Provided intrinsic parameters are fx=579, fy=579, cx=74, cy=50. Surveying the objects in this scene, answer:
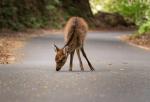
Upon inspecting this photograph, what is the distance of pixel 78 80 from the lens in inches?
589

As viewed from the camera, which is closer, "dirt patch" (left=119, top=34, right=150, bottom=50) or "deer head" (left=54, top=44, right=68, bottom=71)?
"deer head" (left=54, top=44, right=68, bottom=71)

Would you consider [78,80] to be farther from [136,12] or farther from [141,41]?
[136,12]

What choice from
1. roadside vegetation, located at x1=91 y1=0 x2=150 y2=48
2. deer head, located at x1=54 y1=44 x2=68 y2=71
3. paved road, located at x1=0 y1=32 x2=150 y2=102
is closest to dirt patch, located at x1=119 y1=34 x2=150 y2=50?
roadside vegetation, located at x1=91 y1=0 x2=150 y2=48

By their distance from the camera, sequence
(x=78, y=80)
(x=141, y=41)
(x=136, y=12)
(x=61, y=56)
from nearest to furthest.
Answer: (x=78, y=80), (x=61, y=56), (x=141, y=41), (x=136, y=12)

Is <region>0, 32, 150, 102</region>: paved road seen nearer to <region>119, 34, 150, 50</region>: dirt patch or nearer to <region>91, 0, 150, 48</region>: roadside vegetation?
<region>119, 34, 150, 50</region>: dirt patch

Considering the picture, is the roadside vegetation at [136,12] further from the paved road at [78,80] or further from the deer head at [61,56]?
the deer head at [61,56]

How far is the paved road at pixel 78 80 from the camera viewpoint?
12.2 metres

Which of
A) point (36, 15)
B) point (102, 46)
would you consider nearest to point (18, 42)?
point (102, 46)

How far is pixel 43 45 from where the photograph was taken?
27359 millimetres

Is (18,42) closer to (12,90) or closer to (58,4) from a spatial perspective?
(12,90)

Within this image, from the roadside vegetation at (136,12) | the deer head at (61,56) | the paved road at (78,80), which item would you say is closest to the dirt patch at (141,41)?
the roadside vegetation at (136,12)

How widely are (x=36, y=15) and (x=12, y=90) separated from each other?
30.9m

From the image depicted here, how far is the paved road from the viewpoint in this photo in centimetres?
1220

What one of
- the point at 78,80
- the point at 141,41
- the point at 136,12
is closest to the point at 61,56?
the point at 78,80
